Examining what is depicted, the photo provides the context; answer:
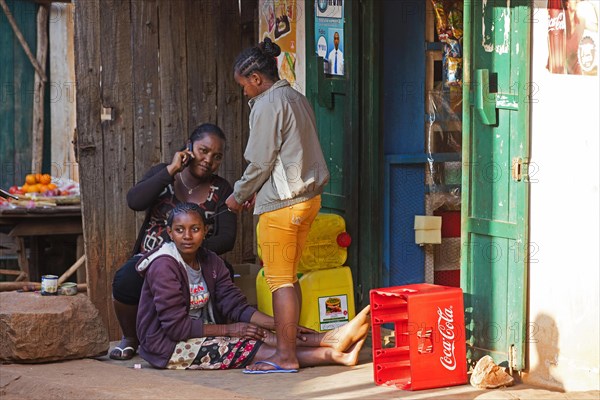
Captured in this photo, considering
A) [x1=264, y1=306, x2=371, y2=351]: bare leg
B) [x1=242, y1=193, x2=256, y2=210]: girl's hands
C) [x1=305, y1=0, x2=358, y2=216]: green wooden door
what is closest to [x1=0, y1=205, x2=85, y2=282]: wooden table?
[x1=305, y1=0, x2=358, y2=216]: green wooden door

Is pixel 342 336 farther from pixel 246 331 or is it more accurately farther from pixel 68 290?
pixel 68 290

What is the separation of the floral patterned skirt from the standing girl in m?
0.19

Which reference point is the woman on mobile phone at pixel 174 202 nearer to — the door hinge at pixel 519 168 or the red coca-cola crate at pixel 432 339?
the red coca-cola crate at pixel 432 339

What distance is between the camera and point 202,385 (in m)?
5.99

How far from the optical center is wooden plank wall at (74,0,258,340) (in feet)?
25.7

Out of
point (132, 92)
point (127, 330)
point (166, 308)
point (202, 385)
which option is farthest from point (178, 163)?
point (202, 385)

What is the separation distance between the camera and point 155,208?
23.6 feet

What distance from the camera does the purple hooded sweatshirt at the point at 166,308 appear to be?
21.2 feet

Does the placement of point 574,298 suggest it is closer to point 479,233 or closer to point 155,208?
point 479,233

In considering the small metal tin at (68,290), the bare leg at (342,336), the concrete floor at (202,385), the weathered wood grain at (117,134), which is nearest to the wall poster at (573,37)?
the concrete floor at (202,385)

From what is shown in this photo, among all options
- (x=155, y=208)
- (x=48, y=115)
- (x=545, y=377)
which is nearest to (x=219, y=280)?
(x=155, y=208)

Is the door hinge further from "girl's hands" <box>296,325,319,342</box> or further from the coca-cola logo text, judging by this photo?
"girl's hands" <box>296,325,319,342</box>

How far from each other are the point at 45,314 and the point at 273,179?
5.25 ft

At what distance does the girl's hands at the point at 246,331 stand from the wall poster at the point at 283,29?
1.98 m
